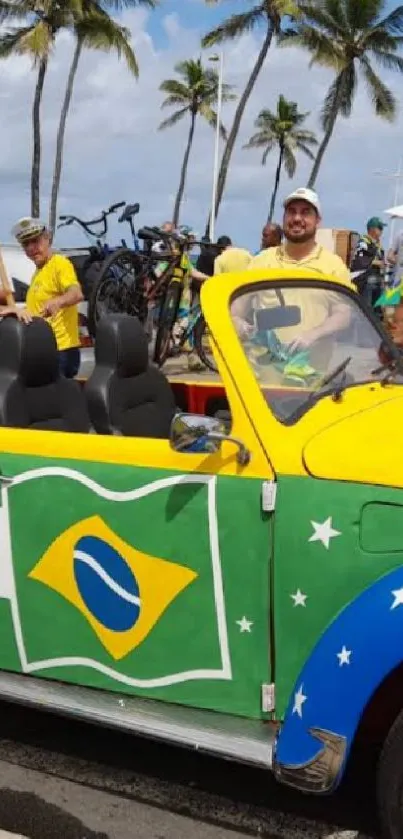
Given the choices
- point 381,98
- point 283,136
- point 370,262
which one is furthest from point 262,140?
point 370,262

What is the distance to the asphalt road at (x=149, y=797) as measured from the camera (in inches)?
105

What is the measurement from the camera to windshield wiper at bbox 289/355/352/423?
2635 mm

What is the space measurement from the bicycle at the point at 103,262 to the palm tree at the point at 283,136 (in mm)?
42265

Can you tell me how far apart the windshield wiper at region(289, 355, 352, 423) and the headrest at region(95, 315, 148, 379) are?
3.54ft

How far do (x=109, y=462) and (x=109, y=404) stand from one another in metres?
0.85

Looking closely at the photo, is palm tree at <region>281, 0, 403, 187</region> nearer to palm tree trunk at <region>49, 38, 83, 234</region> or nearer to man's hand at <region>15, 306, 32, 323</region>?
palm tree trunk at <region>49, 38, 83, 234</region>

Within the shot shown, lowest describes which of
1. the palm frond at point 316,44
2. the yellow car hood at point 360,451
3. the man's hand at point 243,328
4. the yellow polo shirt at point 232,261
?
the yellow polo shirt at point 232,261

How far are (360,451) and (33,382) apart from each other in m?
1.69

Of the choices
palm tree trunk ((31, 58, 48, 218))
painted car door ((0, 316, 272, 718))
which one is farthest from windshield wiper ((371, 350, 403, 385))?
palm tree trunk ((31, 58, 48, 218))

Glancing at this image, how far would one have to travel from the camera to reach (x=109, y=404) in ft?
11.6

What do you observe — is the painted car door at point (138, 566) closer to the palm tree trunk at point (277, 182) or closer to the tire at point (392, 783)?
the tire at point (392, 783)

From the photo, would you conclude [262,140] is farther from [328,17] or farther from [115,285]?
[115,285]

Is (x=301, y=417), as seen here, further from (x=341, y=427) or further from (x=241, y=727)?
(x=241, y=727)

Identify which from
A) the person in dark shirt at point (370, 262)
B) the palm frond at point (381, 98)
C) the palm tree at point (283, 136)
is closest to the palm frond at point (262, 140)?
the palm tree at point (283, 136)
